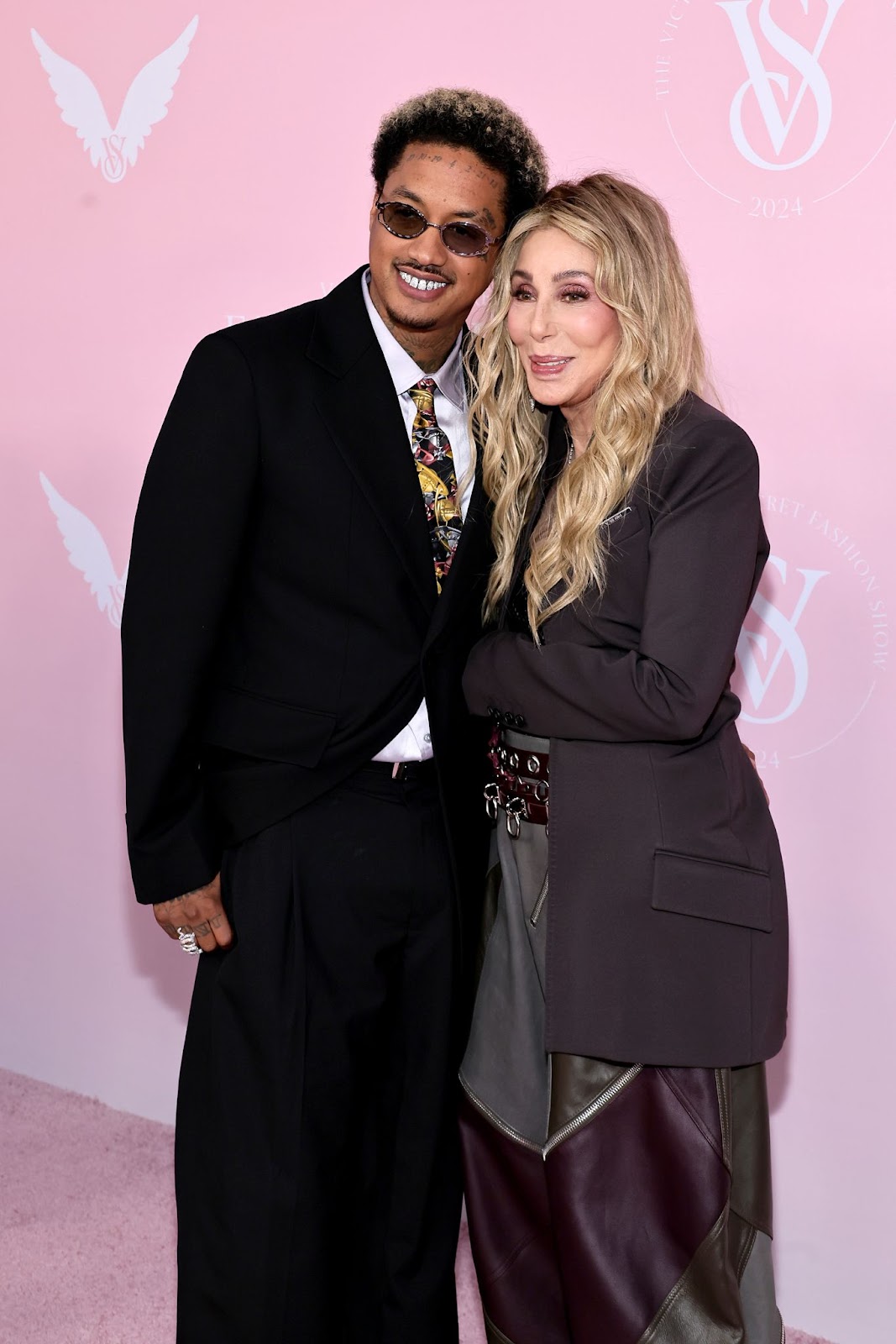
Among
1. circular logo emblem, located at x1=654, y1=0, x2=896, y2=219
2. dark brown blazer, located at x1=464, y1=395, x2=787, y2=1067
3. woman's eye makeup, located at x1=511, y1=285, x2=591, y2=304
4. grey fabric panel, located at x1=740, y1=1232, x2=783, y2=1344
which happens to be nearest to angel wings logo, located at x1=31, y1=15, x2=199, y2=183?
circular logo emblem, located at x1=654, y1=0, x2=896, y2=219

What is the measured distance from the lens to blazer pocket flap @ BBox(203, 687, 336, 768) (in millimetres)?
1929

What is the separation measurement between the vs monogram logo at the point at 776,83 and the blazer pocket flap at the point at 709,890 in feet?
4.28

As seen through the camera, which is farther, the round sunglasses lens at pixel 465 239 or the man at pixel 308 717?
the round sunglasses lens at pixel 465 239

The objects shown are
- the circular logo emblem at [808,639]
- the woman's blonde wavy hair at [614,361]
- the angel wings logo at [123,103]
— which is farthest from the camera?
the angel wings logo at [123,103]

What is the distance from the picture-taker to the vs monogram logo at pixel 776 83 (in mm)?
2381

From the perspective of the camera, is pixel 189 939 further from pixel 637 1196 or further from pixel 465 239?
pixel 465 239

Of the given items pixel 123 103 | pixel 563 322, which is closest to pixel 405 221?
pixel 563 322

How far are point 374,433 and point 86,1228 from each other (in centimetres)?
191

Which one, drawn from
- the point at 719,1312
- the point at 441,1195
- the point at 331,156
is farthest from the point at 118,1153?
the point at 331,156

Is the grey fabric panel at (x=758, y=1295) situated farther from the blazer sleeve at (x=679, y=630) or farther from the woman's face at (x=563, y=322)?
the woman's face at (x=563, y=322)

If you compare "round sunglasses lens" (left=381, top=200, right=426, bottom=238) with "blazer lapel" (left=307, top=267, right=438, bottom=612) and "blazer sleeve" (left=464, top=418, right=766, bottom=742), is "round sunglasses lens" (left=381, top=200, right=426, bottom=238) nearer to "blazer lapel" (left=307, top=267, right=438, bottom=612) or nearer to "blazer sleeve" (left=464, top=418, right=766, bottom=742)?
"blazer lapel" (left=307, top=267, right=438, bottom=612)

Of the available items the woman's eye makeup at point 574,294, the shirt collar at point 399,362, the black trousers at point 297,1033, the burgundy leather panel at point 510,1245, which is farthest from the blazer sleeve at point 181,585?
the burgundy leather panel at point 510,1245

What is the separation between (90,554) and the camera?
11.1 feet

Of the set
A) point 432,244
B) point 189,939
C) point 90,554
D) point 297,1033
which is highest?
point 432,244
